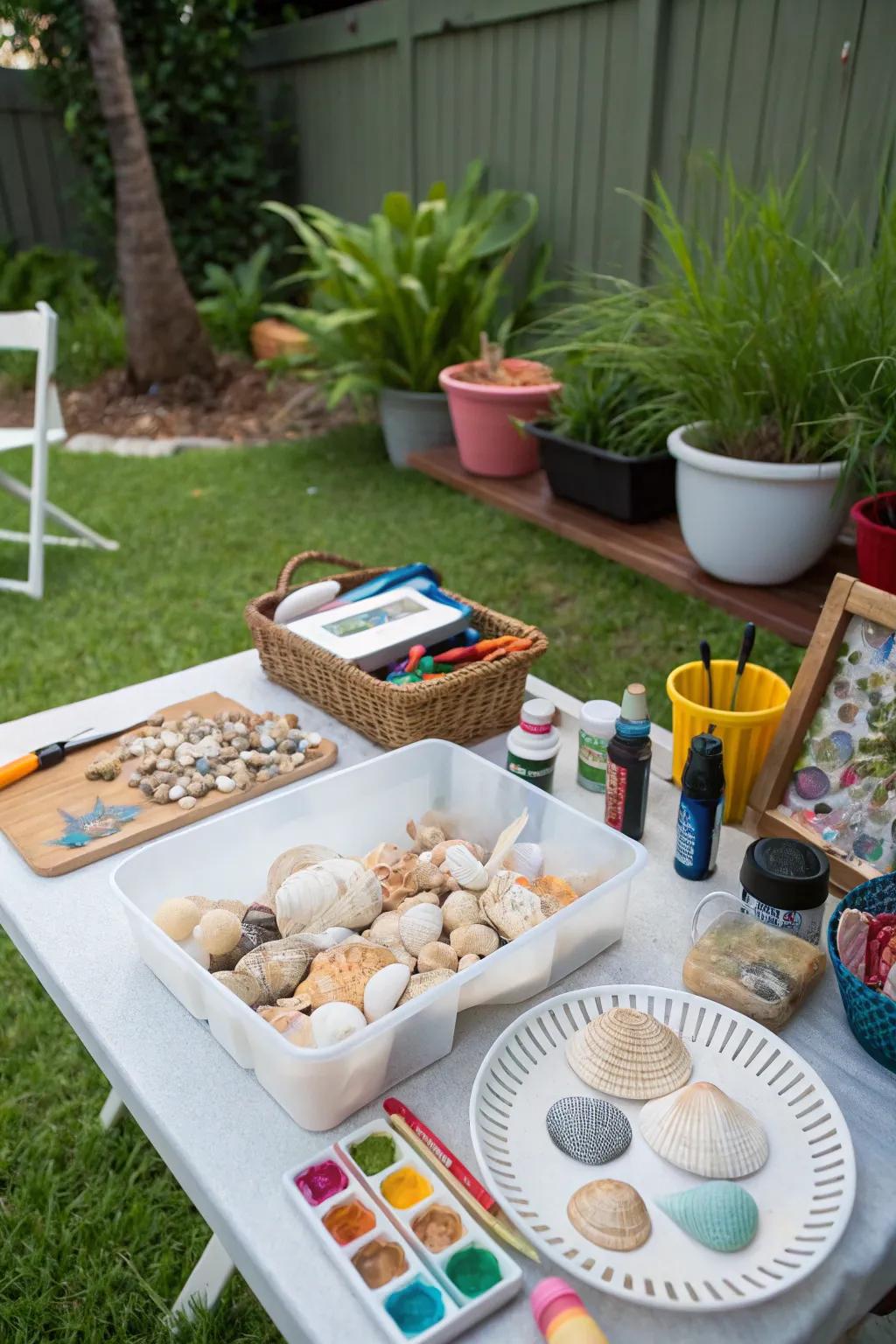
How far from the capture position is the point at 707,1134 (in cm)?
79

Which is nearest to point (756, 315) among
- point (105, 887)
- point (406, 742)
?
point (406, 742)

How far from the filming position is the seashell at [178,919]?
3.16 feet

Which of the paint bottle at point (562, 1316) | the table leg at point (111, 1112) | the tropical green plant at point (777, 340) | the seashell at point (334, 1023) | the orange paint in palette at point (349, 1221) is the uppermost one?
the tropical green plant at point (777, 340)

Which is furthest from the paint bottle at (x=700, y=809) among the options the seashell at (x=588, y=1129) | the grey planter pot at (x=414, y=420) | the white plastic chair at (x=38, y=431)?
the grey planter pot at (x=414, y=420)

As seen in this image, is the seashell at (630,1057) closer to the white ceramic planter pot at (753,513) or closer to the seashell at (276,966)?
the seashell at (276,966)

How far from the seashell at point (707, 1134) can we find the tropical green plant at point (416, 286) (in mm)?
3479

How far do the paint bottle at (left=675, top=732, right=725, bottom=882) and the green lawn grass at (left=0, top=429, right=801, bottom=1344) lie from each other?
842 mm

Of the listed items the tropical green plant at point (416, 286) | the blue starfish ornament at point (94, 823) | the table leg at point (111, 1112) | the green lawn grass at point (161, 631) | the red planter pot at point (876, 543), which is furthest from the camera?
the tropical green plant at point (416, 286)

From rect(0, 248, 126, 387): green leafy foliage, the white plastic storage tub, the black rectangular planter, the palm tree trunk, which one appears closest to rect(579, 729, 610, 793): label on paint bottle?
the white plastic storage tub

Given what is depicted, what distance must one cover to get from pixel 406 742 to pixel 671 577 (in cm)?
163

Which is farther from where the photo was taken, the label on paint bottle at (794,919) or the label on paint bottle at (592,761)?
the label on paint bottle at (592,761)

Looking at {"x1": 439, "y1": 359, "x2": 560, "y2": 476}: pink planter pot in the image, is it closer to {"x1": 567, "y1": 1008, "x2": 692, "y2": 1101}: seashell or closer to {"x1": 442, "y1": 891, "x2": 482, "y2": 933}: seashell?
{"x1": 442, "y1": 891, "x2": 482, "y2": 933}: seashell

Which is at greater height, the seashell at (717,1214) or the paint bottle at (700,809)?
the paint bottle at (700,809)

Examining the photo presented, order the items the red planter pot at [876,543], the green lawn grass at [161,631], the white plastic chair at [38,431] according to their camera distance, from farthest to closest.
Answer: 1. the white plastic chair at [38,431]
2. the red planter pot at [876,543]
3. the green lawn grass at [161,631]
